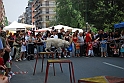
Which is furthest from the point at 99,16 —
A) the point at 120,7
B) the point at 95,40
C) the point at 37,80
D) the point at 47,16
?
the point at 47,16

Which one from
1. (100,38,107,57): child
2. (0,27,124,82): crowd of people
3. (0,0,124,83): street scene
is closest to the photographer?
(0,0,124,83): street scene

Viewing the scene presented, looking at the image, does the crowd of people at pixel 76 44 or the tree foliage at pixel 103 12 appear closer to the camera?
the crowd of people at pixel 76 44

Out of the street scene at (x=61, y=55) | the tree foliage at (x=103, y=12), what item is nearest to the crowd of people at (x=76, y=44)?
the street scene at (x=61, y=55)

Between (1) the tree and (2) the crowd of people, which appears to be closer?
(2) the crowd of people

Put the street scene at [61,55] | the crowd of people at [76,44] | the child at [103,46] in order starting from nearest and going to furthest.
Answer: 1. the street scene at [61,55]
2. the crowd of people at [76,44]
3. the child at [103,46]

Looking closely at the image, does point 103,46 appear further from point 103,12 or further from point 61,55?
point 103,12

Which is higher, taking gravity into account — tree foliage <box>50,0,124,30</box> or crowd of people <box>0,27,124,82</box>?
tree foliage <box>50,0,124,30</box>

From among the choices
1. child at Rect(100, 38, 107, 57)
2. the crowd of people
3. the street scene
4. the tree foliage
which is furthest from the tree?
child at Rect(100, 38, 107, 57)

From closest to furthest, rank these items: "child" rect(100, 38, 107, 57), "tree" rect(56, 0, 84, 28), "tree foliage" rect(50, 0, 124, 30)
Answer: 1. "child" rect(100, 38, 107, 57)
2. "tree foliage" rect(50, 0, 124, 30)
3. "tree" rect(56, 0, 84, 28)

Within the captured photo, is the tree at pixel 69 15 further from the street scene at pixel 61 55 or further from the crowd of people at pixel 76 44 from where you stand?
the crowd of people at pixel 76 44

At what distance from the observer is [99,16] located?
42.1 metres

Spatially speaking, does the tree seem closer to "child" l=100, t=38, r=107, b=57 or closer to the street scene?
the street scene

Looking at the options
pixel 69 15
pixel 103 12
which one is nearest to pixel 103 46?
pixel 103 12

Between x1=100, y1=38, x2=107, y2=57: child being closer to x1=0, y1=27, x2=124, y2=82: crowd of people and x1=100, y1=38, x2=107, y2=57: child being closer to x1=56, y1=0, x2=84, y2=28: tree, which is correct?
x1=0, y1=27, x2=124, y2=82: crowd of people
